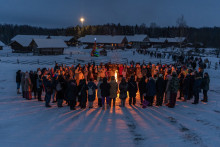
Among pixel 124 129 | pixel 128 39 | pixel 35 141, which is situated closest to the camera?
pixel 35 141

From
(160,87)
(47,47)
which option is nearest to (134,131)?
(160,87)

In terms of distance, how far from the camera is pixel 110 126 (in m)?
6.67

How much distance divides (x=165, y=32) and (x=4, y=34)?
9356 centimetres

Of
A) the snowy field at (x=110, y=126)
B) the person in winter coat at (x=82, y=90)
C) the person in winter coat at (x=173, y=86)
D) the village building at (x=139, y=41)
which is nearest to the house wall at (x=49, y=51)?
the village building at (x=139, y=41)

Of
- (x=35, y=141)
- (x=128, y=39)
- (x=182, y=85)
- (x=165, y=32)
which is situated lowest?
(x=35, y=141)

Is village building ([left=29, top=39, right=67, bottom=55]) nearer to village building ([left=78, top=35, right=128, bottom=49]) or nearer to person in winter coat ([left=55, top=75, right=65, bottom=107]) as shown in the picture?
village building ([left=78, top=35, right=128, bottom=49])

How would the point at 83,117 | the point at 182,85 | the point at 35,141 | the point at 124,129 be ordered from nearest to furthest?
the point at 35,141, the point at 124,129, the point at 83,117, the point at 182,85

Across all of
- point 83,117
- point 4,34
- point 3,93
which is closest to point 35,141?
point 83,117

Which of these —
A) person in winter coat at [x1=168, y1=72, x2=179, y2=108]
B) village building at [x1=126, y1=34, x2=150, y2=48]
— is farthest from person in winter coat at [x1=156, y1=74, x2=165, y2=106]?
village building at [x1=126, y1=34, x2=150, y2=48]

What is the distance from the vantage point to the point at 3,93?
11.6 meters

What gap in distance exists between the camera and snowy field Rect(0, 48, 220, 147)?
5.62 metres

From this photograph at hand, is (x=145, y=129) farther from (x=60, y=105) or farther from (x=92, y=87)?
(x=60, y=105)

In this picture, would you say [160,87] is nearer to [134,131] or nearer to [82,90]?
[134,131]

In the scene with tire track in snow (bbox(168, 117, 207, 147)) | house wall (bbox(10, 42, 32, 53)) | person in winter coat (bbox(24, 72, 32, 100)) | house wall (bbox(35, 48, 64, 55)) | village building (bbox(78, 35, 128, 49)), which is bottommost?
tire track in snow (bbox(168, 117, 207, 147))
